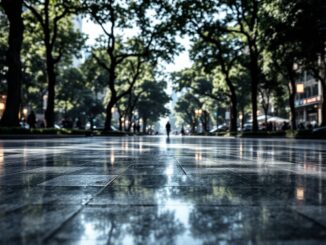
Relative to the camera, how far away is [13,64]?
65.9 ft

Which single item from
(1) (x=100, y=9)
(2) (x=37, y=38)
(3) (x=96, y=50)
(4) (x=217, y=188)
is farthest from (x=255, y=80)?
(4) (x=217, y=188)

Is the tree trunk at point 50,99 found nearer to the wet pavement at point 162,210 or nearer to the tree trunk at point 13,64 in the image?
the tree trunk at point 13,64

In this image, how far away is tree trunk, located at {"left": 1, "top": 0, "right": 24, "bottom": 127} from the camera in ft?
66.0

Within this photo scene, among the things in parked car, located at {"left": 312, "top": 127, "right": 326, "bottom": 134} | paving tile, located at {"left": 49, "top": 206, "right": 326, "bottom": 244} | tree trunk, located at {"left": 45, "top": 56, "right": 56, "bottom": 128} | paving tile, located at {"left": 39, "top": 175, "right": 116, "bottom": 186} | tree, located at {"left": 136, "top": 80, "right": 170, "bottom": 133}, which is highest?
tree, located at {"left": 136, "top": 80, "right": 170, "bottom": 133}

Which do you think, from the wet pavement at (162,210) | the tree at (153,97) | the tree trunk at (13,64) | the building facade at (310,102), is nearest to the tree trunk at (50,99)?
Result: the tree trunk at (13,64)

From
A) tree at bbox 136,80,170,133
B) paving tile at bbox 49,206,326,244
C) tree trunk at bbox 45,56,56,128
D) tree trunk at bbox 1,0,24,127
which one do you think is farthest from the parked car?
tree at bbox 136,80,170,133

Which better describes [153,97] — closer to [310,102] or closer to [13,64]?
[310,102]

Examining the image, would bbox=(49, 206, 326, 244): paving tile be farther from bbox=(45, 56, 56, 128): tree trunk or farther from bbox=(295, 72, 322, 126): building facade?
bbox=(295, 72, 322, 126): building facade

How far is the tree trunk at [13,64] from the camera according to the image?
20125 mm

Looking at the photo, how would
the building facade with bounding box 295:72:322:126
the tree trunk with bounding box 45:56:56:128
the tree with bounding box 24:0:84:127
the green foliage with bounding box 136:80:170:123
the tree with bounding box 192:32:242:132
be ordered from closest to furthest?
the tree trunk with bounding box 45:56:56:128
the tree with bounding box 24:0:84:127
the tree with bounding box 192:32:242:132
the building facade with bounding box 295:72:322:126
the green foliage with bounding box 136:80:170:123

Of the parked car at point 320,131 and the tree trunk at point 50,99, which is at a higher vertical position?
the tree trunk at point 50,99

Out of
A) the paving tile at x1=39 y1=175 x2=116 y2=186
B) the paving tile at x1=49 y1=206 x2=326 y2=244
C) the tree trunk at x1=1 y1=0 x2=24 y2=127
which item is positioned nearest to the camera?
the paving tile at x1=49 y1=206 x2=326 y2=244

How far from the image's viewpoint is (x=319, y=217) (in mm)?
2234

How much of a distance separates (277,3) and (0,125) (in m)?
15.7
